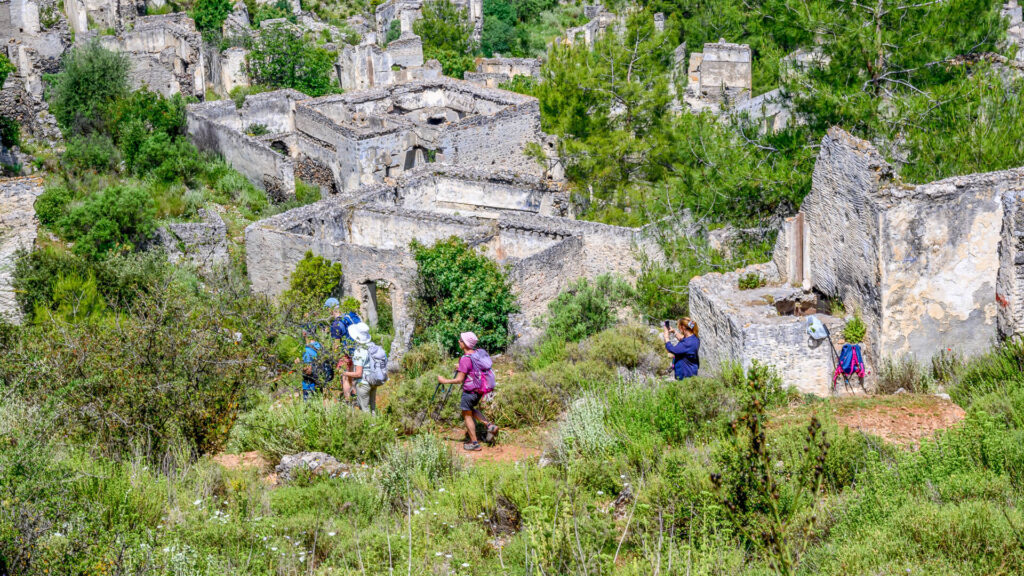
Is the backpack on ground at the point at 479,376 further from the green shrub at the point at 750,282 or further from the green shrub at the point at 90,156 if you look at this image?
the green shrub at the point at 90,156

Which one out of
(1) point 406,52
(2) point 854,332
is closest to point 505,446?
(2) point 854,332

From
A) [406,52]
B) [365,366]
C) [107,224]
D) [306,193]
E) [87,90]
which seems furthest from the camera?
[406,52]

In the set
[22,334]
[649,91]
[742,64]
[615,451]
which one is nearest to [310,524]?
[615,451]

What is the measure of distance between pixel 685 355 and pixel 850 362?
1633 mm

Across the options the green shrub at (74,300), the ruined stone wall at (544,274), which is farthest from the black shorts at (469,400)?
the green shrub at (74,300)

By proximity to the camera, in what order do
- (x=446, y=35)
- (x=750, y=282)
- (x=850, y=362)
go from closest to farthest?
(x=850, y=362) → (x=750, y=282) → (x=446, y=35)

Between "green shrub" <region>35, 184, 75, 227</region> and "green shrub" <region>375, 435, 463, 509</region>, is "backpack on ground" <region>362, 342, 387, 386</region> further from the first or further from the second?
"green shrub" <region>35, 184, 75, 227</region>

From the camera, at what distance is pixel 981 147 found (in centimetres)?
1257

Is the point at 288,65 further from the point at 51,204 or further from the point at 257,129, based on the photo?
the point at 51,204

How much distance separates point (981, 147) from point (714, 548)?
857 centimetres

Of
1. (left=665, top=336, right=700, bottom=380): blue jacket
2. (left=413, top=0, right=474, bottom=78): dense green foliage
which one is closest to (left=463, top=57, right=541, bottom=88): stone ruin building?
(left=413, top=0, right=474, bottom=78): dense green foliage

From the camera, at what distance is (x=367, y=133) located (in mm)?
22281

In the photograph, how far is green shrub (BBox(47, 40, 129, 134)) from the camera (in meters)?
24.6

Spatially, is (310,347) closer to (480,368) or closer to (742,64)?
(480,368)
